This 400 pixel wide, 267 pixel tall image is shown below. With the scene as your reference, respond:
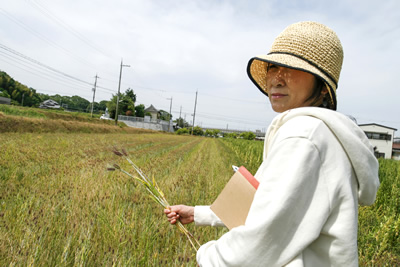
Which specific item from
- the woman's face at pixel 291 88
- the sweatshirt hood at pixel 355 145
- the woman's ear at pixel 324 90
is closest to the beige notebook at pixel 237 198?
the sweatshirt hood at pixel 355 145

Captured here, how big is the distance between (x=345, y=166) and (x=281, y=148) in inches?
7.7

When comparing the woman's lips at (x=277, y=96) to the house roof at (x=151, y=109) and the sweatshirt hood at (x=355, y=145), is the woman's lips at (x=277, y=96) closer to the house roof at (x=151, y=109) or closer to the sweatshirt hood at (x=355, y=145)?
the sweatshirt hood at (x=355, y=145)

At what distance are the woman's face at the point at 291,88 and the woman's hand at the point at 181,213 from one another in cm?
71

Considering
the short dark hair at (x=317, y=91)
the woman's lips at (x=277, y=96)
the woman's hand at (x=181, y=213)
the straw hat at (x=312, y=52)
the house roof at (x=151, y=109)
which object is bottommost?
the woman's hand at (x=181, y=213)

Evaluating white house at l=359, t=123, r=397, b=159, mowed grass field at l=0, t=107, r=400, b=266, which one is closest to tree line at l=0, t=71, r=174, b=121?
white house at l=359, t=123, r=397, b=159

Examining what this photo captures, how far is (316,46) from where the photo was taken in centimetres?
104

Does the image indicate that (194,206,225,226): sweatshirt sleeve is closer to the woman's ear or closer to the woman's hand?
the woman's hand

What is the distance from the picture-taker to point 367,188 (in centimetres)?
85

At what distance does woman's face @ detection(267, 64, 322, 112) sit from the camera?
1.07m

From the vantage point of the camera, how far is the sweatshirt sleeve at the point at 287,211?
72 centimetres

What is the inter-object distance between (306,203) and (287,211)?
6 centimetres

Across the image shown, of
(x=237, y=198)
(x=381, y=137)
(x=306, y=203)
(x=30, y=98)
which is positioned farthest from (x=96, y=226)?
(x=30, y=98)

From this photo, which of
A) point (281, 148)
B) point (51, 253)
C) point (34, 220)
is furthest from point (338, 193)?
point (34, 220)

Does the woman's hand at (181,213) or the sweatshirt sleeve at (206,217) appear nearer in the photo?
the sweatshirt sleeve at (206,217)
